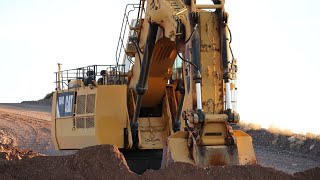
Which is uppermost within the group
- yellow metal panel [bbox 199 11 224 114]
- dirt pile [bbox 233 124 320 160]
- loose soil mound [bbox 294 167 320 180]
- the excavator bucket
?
yellow metal panel [bbox 199 11 224 114]

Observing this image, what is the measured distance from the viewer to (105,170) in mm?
10477

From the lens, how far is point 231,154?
1130cm

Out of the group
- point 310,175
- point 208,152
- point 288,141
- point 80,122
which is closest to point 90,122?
point 80,122

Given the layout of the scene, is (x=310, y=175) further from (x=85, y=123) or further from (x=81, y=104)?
(x=81, y=104)

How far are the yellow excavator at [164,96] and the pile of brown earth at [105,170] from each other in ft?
3.95

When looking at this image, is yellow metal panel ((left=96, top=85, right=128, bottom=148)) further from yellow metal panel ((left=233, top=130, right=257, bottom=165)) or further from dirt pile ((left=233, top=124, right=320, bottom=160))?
dirt pile ((left=233, top=124, right=320, bottom=160))

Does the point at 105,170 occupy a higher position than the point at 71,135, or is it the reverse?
the point at 71,135

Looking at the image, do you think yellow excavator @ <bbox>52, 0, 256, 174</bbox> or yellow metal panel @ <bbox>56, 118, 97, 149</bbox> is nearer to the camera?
yellow excavator @ <bbox>52, 0, 256, 174</bbox>

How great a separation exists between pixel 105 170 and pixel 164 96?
5.68 metres

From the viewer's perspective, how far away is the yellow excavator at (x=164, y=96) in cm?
1126

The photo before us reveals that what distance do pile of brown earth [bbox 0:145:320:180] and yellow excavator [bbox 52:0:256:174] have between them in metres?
1.20

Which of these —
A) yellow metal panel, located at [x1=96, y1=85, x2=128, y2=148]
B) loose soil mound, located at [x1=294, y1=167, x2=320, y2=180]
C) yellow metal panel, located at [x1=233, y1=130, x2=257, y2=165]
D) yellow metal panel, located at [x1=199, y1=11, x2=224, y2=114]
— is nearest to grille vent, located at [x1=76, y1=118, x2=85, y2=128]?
yellow metal panel, located at [x1=96, y1=85, x2=128, y2=148]

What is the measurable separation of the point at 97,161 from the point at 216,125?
205 cm

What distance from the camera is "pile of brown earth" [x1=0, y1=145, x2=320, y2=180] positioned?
989 centimetres
